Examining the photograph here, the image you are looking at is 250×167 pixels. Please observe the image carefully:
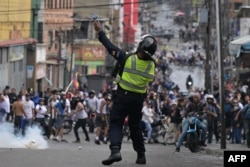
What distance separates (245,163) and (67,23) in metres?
62.1

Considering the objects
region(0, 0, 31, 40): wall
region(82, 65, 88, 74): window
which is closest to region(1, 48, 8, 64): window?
region(0, 0, 31, 40): wall

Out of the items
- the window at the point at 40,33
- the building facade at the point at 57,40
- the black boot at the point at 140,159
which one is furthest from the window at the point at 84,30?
the black boot at the point at 140,159

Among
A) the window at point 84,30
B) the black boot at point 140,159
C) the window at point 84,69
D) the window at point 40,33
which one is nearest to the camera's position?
the black boot at point 140,159

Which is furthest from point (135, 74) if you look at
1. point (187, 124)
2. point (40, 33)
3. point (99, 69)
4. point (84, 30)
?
point (99, 69)

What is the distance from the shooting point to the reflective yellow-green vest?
484 inches

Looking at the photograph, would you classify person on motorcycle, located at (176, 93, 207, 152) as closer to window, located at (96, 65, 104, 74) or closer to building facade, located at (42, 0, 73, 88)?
building facade, located at (42, 0, 73, 88)

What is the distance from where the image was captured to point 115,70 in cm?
1241

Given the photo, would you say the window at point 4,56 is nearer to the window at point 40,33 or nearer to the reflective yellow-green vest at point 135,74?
the window at point 40,33

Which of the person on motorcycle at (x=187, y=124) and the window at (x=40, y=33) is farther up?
the window at (x=40, y=33)

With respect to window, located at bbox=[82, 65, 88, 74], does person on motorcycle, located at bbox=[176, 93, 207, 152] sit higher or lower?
higher

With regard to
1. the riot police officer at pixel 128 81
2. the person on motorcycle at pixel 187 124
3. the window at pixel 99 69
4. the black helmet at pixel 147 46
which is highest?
the black helmet at pixel 147 46

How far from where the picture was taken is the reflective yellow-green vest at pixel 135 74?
40.4ft

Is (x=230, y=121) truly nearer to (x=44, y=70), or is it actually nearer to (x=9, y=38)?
(x=9, y=38)

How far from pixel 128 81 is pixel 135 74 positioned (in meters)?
0.13
